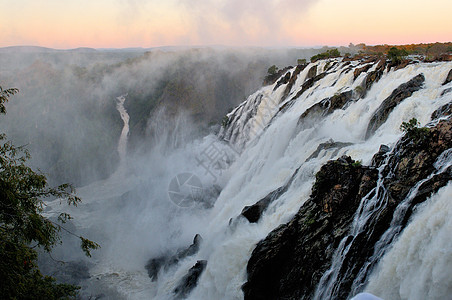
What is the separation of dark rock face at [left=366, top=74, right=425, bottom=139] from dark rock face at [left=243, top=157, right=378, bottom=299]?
4616mm

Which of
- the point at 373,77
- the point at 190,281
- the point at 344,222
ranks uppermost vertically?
the point at 373,77

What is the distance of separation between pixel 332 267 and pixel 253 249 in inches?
141

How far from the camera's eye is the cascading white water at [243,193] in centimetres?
1246

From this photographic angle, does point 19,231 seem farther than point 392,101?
No

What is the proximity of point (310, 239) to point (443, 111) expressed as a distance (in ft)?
23.6

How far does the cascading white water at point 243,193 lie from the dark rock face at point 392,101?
1.17 ft

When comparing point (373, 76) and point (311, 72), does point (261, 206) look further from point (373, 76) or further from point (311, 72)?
point (311, 72)

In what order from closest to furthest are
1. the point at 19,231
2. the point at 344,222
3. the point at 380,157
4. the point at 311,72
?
the point at 19,231
the point at 344,222
the point at 380,157
the point at 311,72

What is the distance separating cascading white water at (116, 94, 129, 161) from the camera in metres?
64.4

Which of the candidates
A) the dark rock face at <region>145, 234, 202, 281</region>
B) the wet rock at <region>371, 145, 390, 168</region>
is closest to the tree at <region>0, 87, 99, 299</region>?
the wet rock at <region>371, 145, 390, 168</region>

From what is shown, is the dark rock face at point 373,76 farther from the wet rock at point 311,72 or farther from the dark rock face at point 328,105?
the wet rock at point 311,72

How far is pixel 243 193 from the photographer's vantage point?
18.0 metres

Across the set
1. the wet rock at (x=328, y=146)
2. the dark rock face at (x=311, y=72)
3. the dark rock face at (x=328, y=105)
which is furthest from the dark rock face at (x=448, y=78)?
the dark rock face at (x=311, y=72)

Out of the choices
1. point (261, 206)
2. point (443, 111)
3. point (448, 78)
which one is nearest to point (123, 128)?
point (261, 206)
